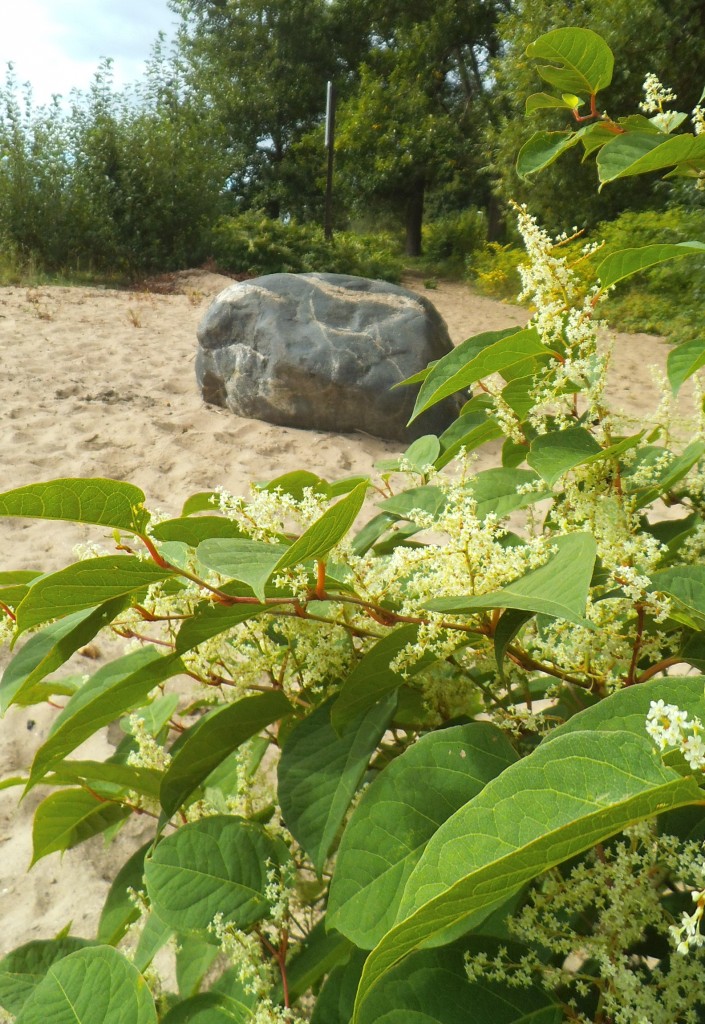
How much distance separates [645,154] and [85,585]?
779 millimetres

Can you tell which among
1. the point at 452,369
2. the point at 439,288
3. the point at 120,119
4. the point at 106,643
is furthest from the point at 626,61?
the point at 452,369

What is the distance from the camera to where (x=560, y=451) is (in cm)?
87

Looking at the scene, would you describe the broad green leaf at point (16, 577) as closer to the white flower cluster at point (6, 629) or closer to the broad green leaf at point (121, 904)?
the white flower cluster at point (6, 629)

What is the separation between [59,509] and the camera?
748mm

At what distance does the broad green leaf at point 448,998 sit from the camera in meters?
0.65

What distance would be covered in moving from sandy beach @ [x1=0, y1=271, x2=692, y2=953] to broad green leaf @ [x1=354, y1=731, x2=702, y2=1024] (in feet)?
2.06

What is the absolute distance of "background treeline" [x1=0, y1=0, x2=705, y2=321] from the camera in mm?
12273

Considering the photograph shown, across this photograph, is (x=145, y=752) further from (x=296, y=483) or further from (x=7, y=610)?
(x=296, y=483)

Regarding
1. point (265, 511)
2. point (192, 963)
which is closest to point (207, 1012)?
point (192, 963)

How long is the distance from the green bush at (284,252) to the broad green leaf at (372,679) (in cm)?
1260

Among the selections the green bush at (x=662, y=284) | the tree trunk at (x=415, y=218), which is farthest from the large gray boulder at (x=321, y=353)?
the tree trunk at (x=415, y=218)

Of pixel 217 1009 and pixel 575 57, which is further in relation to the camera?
pixel 575 57

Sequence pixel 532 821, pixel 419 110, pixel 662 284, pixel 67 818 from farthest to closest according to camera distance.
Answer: pixel 419 110 → pixel 662 284 → pixel 67 818 → pixel 532 821

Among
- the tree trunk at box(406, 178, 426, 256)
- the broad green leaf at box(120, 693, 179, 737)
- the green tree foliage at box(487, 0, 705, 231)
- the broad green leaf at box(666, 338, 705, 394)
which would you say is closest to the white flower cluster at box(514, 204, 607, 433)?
the broad green leaf at box(666, 338, 705, 394)
